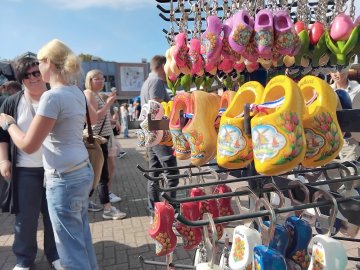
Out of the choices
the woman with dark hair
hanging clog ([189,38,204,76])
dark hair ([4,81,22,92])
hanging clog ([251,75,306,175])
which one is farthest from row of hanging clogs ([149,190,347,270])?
dark hair ([4,81,22,92])

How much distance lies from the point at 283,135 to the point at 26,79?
5.76 feet

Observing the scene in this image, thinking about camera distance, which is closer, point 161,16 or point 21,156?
A: point 161,16

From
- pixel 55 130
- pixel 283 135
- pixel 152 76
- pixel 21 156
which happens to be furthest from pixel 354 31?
pixel 152 76

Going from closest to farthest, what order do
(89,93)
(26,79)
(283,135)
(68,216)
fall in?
(283,135)
(68,216)
(26,79)
(89,93)

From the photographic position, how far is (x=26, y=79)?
6.79 feet

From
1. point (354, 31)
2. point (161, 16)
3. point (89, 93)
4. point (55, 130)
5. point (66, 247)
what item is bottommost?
point (66, 247)

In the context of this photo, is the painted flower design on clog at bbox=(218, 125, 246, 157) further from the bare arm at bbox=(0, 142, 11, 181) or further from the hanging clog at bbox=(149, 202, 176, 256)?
the bare arm at bbox=(0, 142, 11, 181)

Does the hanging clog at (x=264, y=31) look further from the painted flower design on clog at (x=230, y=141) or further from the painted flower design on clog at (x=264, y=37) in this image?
the painted flower design on clog at (x=230, y=141)

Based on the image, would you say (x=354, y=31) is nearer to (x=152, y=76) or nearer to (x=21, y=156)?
(x=21, y=156)

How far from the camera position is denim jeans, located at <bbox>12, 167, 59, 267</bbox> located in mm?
2150

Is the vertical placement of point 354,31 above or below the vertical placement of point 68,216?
above

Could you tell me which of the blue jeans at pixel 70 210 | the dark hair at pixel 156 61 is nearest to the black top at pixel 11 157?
the blue jeans at pixel 70 210

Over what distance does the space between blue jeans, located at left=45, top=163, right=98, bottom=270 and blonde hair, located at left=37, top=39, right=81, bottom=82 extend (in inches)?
19.7

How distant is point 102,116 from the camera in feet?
9.91
